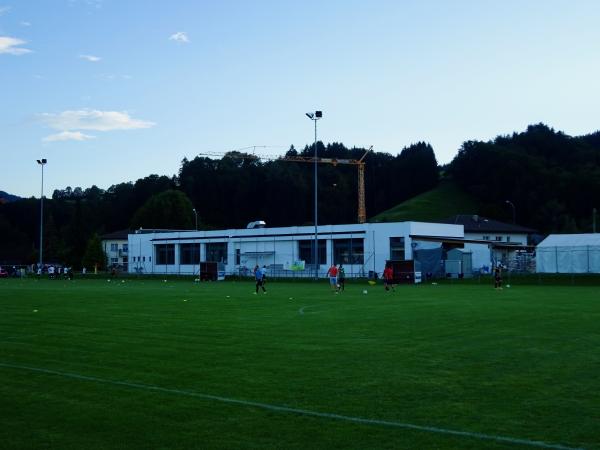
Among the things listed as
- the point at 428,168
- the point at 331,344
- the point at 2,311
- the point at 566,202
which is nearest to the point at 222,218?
the point at 428,168

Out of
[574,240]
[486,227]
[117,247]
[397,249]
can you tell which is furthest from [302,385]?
[117,247]

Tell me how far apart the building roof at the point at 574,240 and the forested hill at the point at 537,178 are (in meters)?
53.0

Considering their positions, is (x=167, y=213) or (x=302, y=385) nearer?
(x=302, y=385)

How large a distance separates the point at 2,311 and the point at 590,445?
2410 cm

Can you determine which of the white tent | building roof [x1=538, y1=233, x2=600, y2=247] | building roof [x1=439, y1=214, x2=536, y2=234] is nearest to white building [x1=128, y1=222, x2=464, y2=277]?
building roof [x1=538, y1=233, x2=600, y2=247]

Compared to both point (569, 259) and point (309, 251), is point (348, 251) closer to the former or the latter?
point (309, 251)

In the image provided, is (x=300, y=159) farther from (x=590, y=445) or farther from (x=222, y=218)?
(x=590, y=445)

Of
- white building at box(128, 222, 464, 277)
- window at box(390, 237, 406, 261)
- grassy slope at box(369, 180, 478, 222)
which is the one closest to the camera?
window at box(390, 237, 406, 261)

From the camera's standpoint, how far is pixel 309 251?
8488 centimetres

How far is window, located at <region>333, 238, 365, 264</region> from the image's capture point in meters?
79.9

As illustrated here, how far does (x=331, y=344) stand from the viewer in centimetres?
1589

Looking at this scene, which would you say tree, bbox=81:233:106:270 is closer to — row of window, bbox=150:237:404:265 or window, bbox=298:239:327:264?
row of window, bbox=150:237:404:265

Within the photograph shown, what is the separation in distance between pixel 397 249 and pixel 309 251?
12.7 m

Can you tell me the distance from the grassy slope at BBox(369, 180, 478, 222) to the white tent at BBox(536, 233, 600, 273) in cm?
8473
